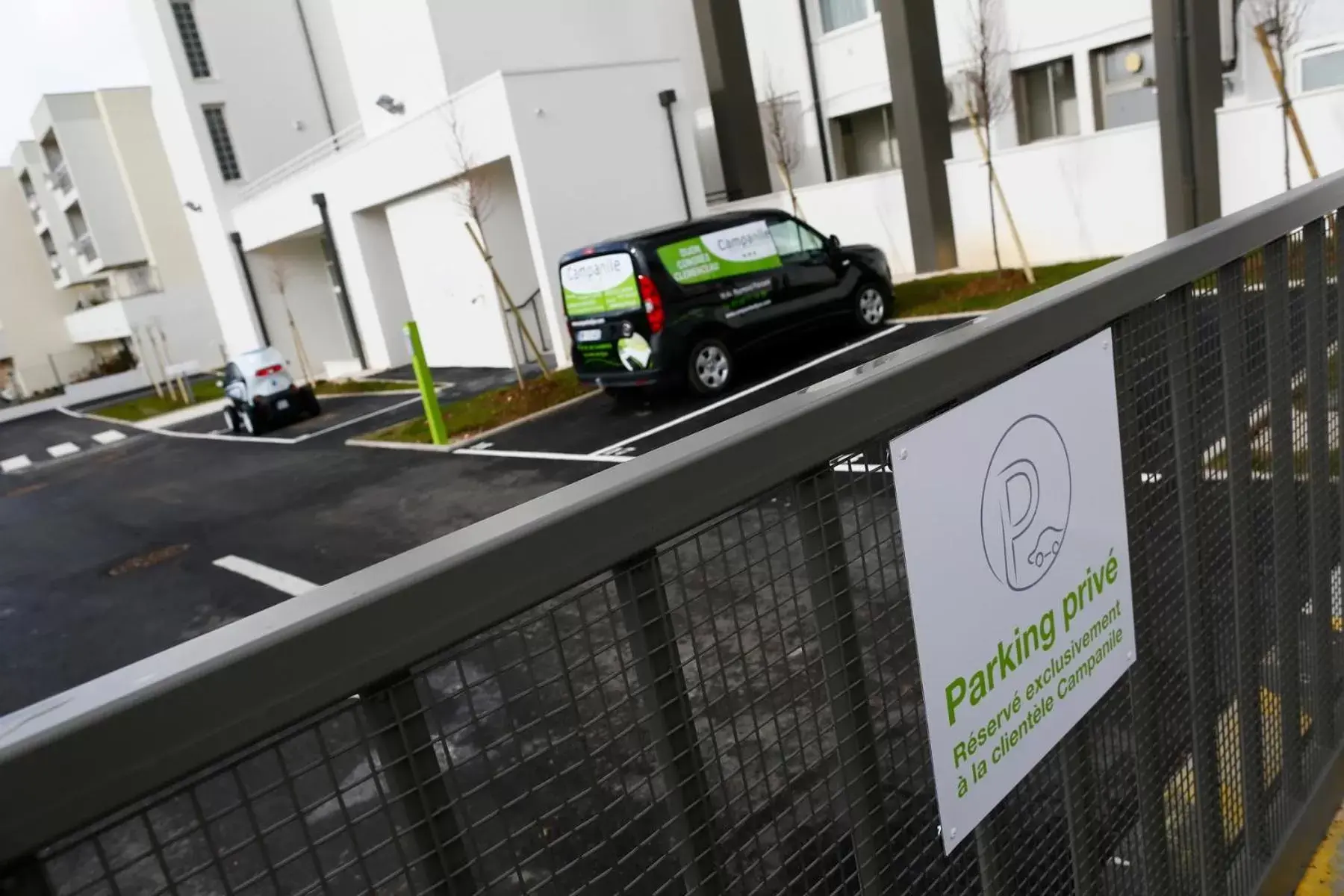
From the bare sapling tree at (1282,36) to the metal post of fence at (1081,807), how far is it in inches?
443

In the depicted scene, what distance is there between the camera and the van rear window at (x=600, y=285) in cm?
1058

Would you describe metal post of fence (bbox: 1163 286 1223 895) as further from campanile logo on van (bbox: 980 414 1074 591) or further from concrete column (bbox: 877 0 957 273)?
concrete column (bbox: 877 0 957 273)

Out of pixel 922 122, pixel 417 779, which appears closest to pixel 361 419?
pixel 922 122

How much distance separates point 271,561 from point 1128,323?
7.99 m

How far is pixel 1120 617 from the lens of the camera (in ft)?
6.23

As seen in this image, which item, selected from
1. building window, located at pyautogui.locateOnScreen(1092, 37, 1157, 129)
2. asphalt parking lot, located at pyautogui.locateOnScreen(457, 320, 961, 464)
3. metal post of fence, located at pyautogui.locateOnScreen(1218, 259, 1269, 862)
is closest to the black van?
asphalt parking lot, located at pyautogui.locateOnScreen(457, 320, 961, 464)

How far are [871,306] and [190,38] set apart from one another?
73.2 ft

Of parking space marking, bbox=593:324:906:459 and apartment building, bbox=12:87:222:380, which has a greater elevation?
apartment building, bbox=12:87:222:380

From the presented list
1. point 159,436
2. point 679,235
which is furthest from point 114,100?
point 679,235

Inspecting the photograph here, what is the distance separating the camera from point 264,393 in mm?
16359

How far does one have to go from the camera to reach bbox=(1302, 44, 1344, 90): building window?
13.1 metres

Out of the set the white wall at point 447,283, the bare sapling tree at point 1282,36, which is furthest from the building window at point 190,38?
the bare sapling tree at point 1282,36

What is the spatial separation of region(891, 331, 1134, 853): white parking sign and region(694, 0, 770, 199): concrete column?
1786 cm

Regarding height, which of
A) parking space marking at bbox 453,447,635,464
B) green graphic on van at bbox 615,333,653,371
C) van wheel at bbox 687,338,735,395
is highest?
green graphic on van at bbox 615,333,653,371
